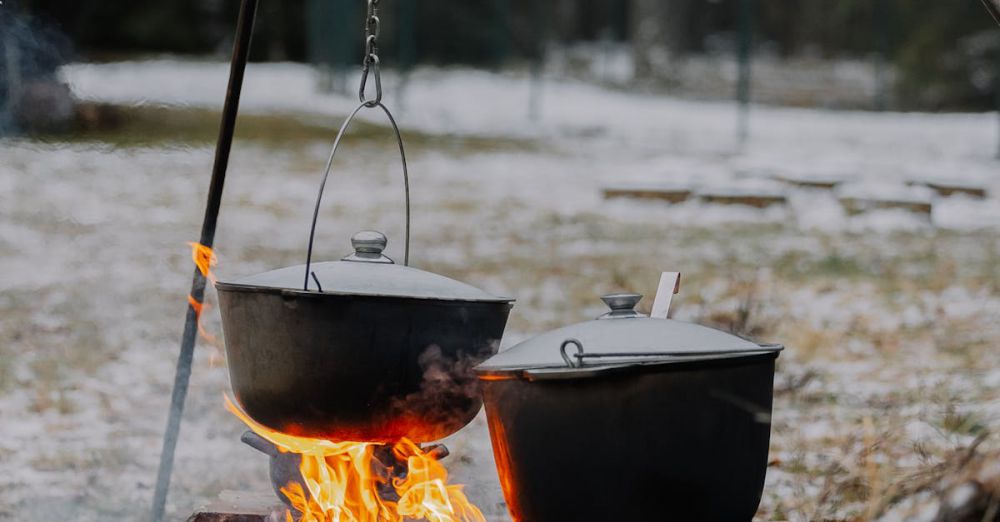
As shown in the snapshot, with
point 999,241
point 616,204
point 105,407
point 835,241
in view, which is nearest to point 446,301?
point 105,407

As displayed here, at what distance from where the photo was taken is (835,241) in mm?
8484

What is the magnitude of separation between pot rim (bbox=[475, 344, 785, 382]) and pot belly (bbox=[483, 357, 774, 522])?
1 cm

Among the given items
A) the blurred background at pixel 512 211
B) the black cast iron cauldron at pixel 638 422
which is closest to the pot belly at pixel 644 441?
the black cast iron cauldron at pixel 638 422

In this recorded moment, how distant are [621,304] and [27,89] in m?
7.88

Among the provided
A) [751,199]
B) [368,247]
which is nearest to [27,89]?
[751,199]

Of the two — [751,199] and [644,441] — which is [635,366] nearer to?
[644,441]

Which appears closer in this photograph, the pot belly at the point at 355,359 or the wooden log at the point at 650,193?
the pot belly at the point at 355,359

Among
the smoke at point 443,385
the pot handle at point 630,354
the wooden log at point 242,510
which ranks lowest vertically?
the wooden log at point 242,510

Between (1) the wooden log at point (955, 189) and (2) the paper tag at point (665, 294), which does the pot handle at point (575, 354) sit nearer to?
(2) the paper tag at point (665, 294)

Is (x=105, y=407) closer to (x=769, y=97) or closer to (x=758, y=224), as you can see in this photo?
(x=758, y=224)

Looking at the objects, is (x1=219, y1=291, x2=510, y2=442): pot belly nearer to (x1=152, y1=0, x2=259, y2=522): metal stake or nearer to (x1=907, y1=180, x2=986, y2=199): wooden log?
(x1=152, y1=0, x2=259, y2=522): metal stake

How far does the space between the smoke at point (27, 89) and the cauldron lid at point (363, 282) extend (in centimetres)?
653

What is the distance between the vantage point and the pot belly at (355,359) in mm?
2574

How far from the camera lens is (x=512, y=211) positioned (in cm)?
979
